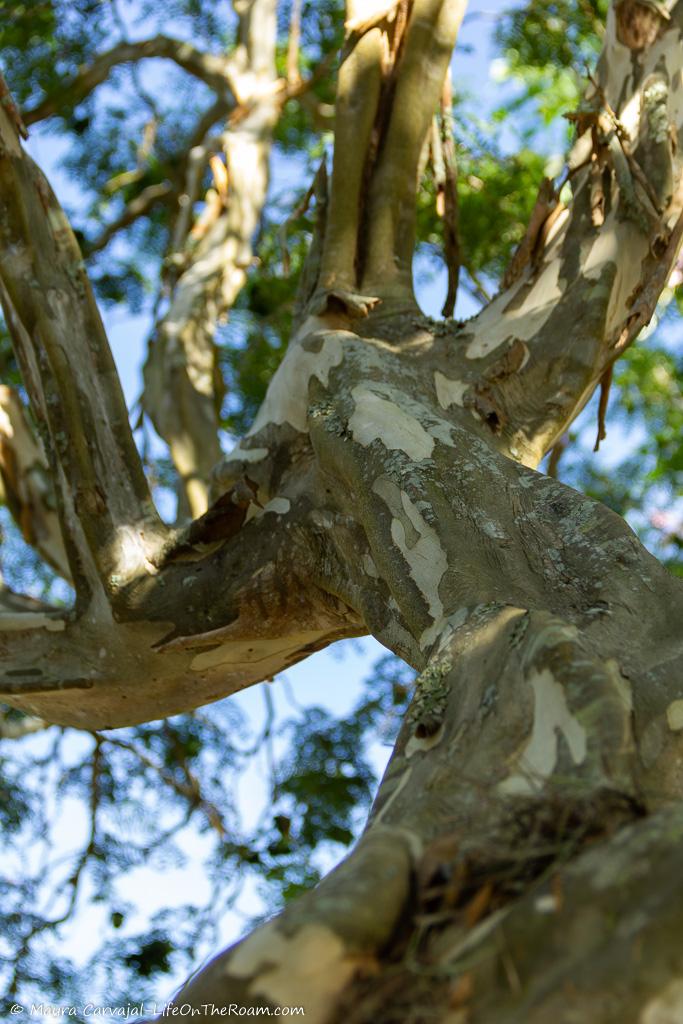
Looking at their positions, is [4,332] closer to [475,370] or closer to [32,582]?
[32,582]

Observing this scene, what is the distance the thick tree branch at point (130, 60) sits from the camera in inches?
239

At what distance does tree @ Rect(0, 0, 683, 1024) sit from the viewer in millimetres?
1267

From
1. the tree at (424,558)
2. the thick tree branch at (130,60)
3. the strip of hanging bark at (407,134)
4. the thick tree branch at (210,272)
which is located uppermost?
the thick tree branch at (130,60)

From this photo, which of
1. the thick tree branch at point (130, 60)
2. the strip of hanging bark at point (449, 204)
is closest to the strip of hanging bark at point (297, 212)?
the strip of hanging bark at point (449, 204)

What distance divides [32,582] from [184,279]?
2.48 m

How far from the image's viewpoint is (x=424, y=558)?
2254 mm

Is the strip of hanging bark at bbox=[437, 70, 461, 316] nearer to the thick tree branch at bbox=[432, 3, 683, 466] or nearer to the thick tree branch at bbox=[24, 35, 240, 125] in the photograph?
the thick tree branch at bbox=[432, 3, 683, 466]

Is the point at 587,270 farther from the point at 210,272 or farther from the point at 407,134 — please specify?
the point at 210,272

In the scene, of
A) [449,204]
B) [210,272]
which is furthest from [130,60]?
[449,204]

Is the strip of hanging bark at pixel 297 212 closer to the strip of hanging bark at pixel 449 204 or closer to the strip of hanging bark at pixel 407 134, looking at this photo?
the strip of hanging bark at pixel 407 134

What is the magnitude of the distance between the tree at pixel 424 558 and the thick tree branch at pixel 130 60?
2.26 meters

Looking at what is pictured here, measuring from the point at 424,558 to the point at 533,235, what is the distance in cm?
138

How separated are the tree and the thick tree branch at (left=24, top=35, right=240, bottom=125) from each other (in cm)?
226

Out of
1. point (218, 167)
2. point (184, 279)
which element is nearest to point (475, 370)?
point (184, 279)
